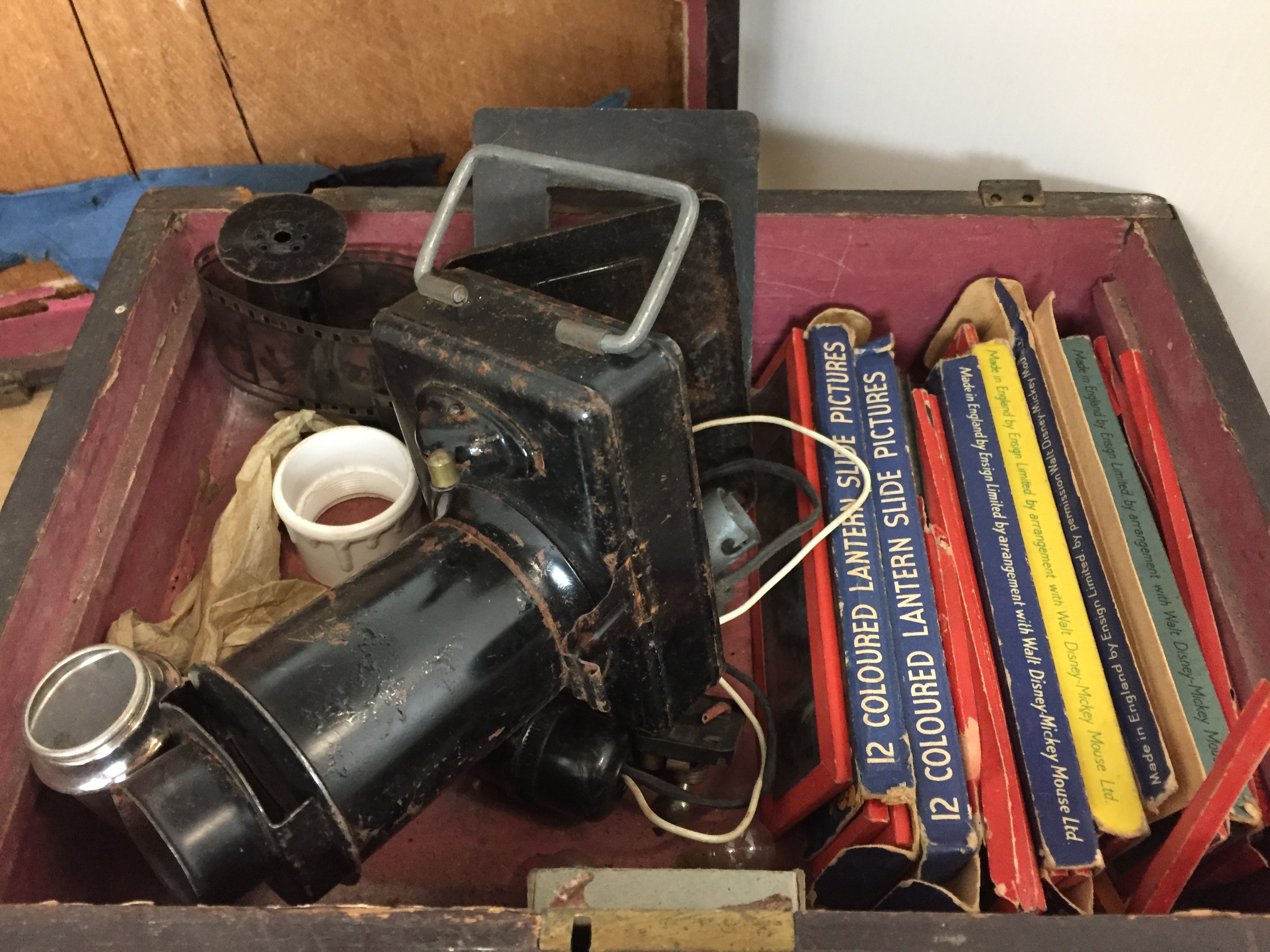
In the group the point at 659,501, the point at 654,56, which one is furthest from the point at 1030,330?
the point at 654,56

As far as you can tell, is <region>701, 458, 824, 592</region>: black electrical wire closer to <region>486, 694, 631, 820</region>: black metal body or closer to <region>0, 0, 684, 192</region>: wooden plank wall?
<region>486, 694, 631, 820</region>: black metal body

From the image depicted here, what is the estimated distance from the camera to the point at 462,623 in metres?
0.57

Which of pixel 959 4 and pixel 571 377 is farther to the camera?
pixel 959 4

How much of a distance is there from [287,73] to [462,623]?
86cm

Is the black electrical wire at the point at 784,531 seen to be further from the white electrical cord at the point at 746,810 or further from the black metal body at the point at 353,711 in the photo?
the black metal body at the point at 353,711

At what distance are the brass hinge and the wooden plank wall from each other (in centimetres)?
102

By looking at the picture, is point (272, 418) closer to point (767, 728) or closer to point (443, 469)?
point (443, 469)

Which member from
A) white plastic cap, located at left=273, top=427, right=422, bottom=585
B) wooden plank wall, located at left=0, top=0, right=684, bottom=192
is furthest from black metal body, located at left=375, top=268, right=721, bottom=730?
wooden plank wall, located at left=0, top=0, right=684, bottom=192

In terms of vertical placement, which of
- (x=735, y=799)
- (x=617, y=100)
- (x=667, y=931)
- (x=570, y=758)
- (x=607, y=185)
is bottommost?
(x=735, y=799)

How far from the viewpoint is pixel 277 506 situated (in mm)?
839

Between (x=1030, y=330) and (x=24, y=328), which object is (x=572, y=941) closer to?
(x=1030, y=330)

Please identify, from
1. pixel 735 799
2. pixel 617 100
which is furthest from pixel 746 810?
pixel 617 100

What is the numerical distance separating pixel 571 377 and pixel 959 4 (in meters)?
0.70

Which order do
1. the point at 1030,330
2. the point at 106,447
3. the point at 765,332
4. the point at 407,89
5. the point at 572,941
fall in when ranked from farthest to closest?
the point at 407,89
the point at 765,332
the point at 1030,330
the point at 106,447
the point at 572,941
